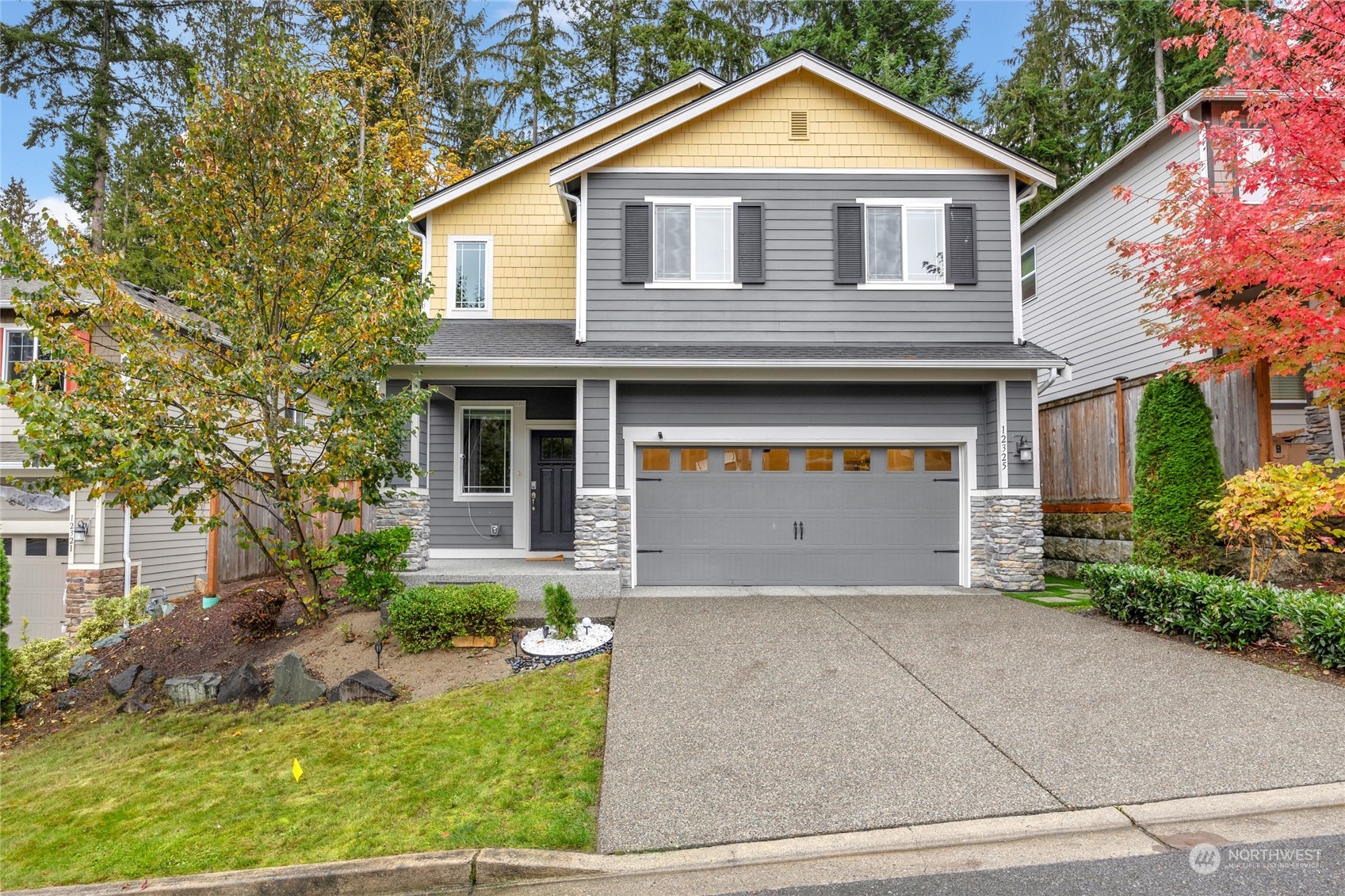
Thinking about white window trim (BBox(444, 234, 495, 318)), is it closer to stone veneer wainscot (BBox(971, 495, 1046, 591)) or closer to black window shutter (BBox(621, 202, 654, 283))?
black window shutter (BBox(621, 202, 654, 283))

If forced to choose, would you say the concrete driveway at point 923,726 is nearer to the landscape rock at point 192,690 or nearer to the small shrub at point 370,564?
the small shrub at point 370,564

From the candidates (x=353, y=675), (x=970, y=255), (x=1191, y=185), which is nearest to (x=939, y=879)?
(x=353, y=675)

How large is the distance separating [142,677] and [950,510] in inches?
374

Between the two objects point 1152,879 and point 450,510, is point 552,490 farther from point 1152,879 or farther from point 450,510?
point 1152,879

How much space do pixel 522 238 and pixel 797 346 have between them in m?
4.86

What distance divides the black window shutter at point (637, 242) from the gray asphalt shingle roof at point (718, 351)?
98 centimetres

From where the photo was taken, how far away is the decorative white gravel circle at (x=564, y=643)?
662 cm

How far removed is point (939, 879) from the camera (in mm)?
3188

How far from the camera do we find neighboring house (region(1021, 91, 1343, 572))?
975 centimetres

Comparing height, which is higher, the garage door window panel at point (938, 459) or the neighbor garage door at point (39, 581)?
the garage door window panel at point (938, 459)

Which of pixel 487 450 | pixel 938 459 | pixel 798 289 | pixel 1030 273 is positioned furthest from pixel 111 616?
pixel 1030 273

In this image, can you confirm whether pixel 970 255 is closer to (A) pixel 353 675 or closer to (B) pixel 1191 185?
(B) pixel 1191 185

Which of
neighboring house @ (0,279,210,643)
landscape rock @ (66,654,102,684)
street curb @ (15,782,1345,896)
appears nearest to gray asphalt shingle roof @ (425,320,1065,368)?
landscape rock @ (66,654,102,684)

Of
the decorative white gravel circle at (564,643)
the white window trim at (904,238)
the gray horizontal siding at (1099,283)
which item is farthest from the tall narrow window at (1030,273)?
the decorative white gravel circle at (564,643)
